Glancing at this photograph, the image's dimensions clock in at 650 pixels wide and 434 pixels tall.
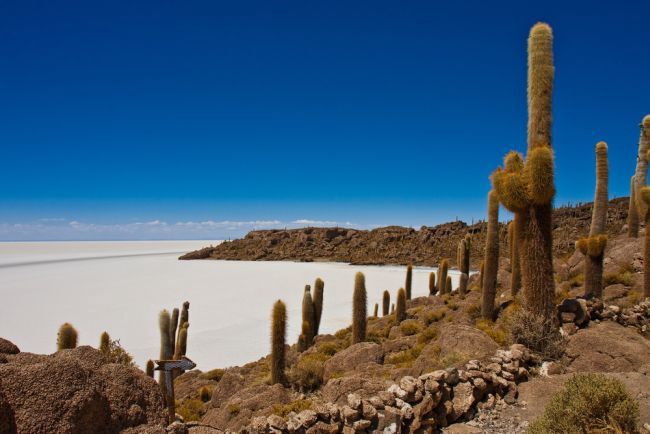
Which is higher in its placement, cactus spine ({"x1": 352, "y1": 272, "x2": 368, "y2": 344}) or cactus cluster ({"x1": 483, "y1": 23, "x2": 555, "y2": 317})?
cactus cluster ({"x1": 483, "y1": 23, "x2": 555, "y2": 317})

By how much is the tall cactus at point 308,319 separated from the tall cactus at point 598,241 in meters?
9.55

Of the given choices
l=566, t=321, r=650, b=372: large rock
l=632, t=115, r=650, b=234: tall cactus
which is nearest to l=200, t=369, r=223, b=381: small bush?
l=566, t=321, r=650, b=372: large rock

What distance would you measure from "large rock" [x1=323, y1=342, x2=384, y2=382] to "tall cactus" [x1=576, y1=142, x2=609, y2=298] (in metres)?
6.22

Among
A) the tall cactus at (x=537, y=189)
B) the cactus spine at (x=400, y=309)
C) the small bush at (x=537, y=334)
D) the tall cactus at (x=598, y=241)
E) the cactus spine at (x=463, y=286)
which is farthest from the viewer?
the cactus spine at (x=463, y=286)

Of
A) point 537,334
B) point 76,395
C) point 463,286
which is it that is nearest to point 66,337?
point 76,395

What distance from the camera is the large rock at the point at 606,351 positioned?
7921mm

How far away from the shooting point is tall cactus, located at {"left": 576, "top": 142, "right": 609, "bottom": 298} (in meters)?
12.3

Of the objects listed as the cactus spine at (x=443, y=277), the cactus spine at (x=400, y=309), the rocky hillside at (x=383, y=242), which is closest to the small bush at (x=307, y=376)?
the cactus spine at (x=400, y=309)

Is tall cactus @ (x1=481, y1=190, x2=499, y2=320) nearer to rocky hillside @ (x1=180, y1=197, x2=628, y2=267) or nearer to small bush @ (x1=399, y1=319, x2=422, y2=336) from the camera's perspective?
small bush @ (x1=399, y1=319, x2=422, y2=336)

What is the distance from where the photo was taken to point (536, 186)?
359 inches

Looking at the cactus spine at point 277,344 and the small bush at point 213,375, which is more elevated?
the cactus spine at point 277,344

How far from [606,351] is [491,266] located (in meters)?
5.88

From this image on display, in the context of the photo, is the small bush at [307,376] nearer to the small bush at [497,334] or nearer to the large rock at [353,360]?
the large rock at [353,360]

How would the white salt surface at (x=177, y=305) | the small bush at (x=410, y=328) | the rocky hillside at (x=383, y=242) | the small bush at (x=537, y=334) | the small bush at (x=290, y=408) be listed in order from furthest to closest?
the rocky hillside at (x=383, y=242)
the white salt surface at (x=177, y=305)
the small bush at (x=410, y=328)
the small bush at (x=537, y=334)
the small bush at (x=290, y=408)
